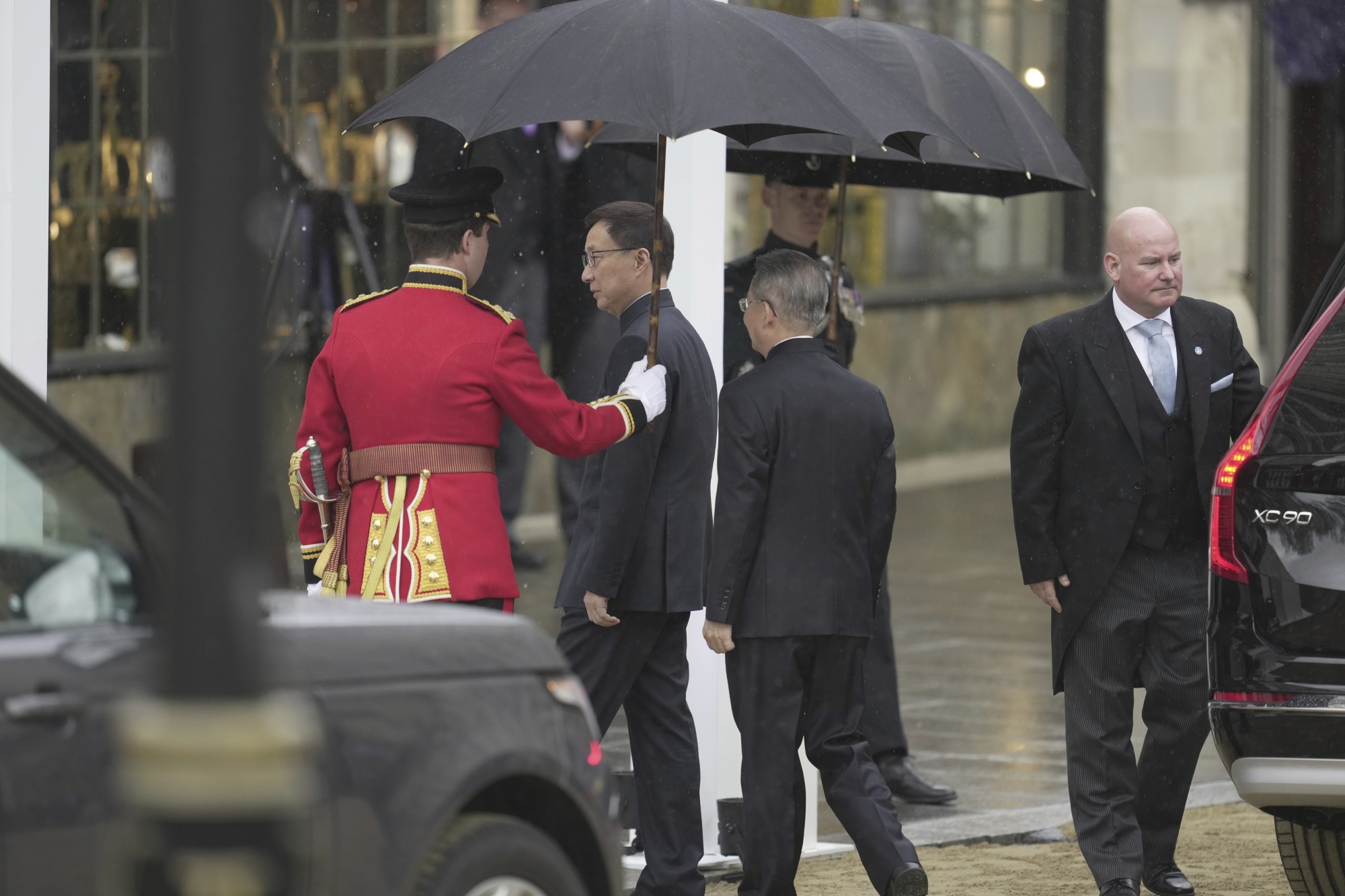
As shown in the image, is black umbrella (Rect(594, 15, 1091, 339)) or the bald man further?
black umbrella (Rect(594, 15, 1091, 339))

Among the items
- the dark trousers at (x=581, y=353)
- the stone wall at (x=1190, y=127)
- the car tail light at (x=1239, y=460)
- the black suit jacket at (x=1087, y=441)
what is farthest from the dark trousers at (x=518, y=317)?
the stone wall at (x=1190, y=127)

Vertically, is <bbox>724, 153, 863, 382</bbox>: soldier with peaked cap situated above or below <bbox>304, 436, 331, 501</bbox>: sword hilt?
above

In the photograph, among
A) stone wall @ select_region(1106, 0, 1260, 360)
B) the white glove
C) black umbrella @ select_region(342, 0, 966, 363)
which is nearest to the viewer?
black umbrella @ select_region(342, 0, 966, 363)

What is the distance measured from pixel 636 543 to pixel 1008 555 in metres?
9.03

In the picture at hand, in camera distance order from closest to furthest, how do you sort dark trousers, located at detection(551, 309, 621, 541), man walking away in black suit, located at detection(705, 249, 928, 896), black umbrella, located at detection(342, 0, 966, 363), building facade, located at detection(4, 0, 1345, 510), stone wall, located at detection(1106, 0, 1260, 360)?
black umbrella, located at detection(342, 0, 966, 363), man walking away in black suit, located at detection(705, 249, 928, 896), dark trousers, located at detection(551, 309, 621, 541), building facade, located at detection(4, 0, 1345, 510), stone wall, located at detection(1106, 0, 1260, 360)

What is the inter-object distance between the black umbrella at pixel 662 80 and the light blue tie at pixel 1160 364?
3.02ft

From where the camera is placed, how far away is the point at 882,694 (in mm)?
7621

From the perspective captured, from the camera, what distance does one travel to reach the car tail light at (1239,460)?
5309 millimetres

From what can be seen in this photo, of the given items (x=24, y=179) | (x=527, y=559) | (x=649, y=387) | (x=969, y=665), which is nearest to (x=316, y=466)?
(x=649, y=387)

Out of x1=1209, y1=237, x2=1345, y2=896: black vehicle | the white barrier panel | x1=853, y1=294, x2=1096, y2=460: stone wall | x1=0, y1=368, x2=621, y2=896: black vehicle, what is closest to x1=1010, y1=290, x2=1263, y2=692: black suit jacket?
x1=1209, y1=237, x2=1345, y2=896: black vehicle

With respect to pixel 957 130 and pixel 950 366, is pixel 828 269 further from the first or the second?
pixel 950 366

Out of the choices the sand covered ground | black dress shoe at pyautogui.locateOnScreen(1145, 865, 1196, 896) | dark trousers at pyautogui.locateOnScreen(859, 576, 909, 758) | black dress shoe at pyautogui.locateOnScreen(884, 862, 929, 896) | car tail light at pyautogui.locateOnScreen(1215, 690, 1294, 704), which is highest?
car tail light at pyautogui.locateOnScreen(1215, 690, 1294, 704)

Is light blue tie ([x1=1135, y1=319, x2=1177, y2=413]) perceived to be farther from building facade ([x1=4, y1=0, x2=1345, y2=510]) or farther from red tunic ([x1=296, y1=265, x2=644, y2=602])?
building facade ([x1=4, y1=0, x2=1345, y2=510])

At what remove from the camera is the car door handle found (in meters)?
3.39
